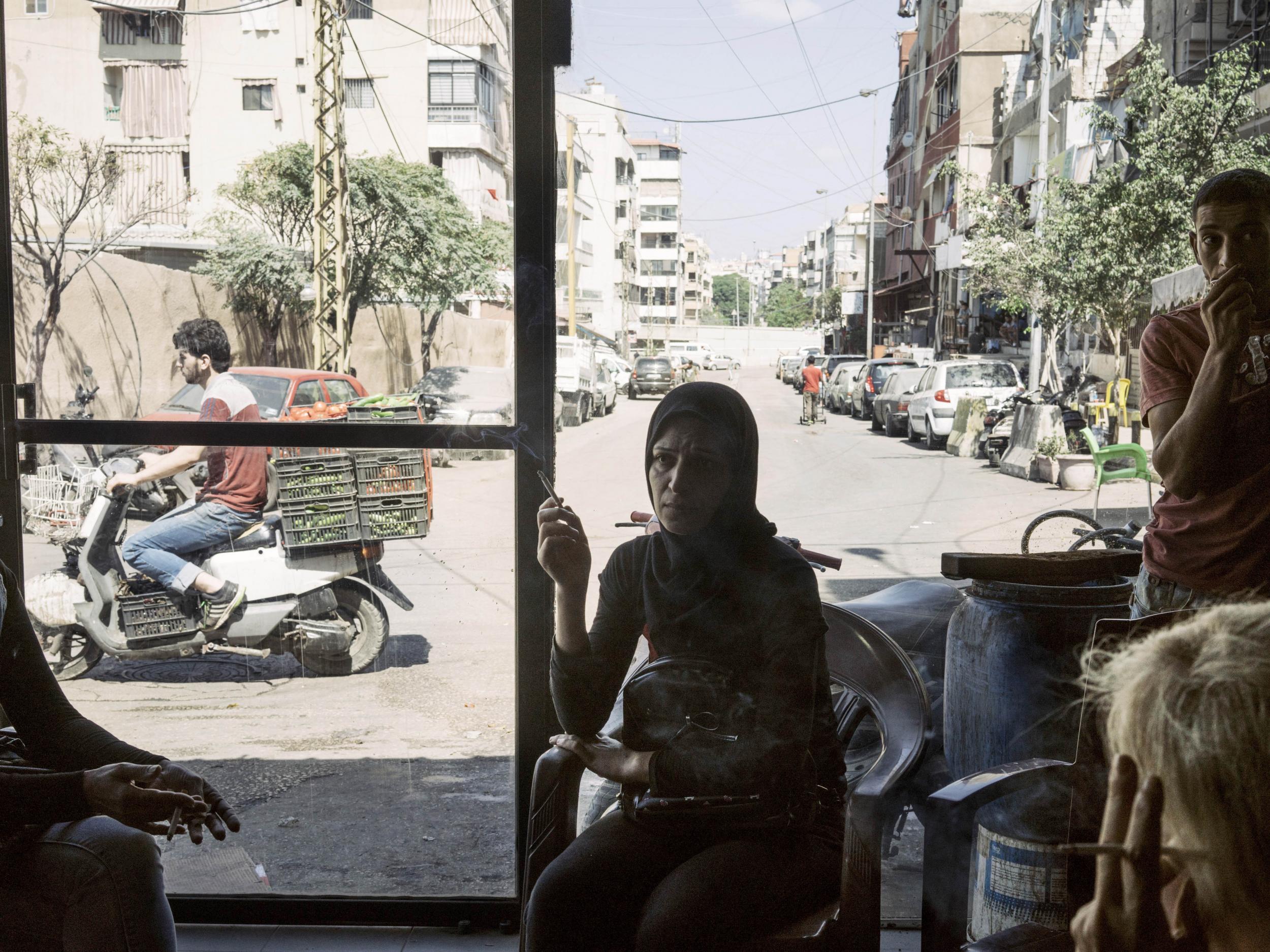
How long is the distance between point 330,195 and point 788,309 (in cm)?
7083

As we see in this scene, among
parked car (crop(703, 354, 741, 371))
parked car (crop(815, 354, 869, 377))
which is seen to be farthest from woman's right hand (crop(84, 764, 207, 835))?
parked car (crop(815, 354, 869, 377))

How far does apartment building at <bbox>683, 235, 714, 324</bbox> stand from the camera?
206 inches

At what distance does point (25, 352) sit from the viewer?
2648 millimetres

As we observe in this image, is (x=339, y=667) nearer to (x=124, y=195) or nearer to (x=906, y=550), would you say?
(x=124, y=195)

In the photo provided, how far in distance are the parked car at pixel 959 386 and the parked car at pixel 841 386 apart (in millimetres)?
7971

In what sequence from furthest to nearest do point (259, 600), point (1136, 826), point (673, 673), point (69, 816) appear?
point (259, 600) → point (673, 673) → point (69, 816) → point (1136, 826)

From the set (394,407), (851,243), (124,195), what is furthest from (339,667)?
(851,243)

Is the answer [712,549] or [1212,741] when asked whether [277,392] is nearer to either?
[712,549]

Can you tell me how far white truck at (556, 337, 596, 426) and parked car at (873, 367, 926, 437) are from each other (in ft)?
54.9

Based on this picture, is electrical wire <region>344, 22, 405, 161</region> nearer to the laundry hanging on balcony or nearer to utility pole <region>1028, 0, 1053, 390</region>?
the laundry hanging on balcony

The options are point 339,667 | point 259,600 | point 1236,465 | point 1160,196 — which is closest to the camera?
point 1236,465

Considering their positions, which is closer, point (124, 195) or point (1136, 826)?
point (1136, 826)

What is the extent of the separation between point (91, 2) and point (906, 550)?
320 inches

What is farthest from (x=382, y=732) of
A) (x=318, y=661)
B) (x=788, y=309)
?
A: (x=788, y=309)
